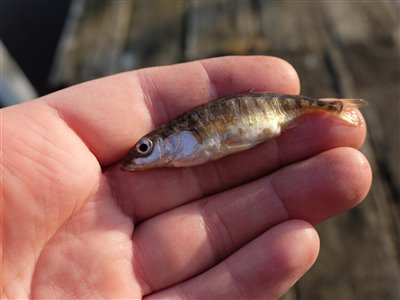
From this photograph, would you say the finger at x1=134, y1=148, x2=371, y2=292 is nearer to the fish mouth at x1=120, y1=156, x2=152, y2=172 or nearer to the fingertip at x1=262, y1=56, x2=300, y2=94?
the fish mouth at x1=120, y1=156, x2=152, y2=172

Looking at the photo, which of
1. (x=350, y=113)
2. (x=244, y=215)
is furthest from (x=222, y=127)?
(x=350, y=113)

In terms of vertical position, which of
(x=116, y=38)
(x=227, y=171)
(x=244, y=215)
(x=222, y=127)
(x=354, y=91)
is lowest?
(x=354, y=91)

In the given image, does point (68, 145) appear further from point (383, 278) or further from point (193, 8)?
point (193, 8)

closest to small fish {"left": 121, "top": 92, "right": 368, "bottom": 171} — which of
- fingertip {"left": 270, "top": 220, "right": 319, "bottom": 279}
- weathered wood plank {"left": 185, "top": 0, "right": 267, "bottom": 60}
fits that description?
fingertip {"left": 270, "top": 220, "right": 319, "bottom": 279}

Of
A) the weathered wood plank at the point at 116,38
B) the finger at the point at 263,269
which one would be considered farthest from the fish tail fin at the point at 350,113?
the weathered wood plank at the point at 116,38

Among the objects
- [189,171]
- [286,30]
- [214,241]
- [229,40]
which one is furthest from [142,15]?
[214,241]

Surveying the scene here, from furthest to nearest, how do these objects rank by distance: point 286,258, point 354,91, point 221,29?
point 221,29 < point 354,91 < point 286,258

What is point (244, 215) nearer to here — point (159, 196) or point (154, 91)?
point (159, 196)

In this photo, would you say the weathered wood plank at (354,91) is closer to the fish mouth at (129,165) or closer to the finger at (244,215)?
the finger at (244,215)
